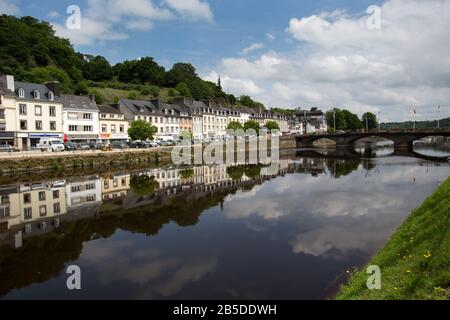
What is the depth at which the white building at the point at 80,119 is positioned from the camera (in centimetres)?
5694

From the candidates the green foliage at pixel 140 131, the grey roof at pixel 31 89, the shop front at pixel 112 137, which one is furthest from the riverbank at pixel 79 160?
the shop front at pixel 112 137

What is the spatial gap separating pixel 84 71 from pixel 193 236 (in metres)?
125

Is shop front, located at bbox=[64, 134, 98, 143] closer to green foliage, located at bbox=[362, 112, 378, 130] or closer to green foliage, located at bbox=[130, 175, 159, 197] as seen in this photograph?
green foliage, located at bbox=[130, 175, 159, 197]

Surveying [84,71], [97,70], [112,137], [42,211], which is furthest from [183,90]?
[42,211]

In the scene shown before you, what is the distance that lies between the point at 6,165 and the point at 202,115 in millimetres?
58963

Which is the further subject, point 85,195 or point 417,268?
point 85,195

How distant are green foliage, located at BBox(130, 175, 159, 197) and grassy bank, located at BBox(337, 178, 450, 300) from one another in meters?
20.4

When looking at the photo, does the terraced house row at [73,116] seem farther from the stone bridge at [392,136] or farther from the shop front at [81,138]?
the stone bridge at [392,136]

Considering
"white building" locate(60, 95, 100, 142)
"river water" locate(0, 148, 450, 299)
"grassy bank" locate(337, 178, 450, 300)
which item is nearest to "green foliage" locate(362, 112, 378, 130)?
"white building" locate(60, 95, 100, 142)

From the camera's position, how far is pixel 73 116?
190 feet

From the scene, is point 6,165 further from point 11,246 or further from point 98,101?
point 98,101

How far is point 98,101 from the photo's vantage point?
85562 mm

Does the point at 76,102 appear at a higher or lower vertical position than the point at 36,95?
lower

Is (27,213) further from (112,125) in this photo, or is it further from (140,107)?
(140,107)
